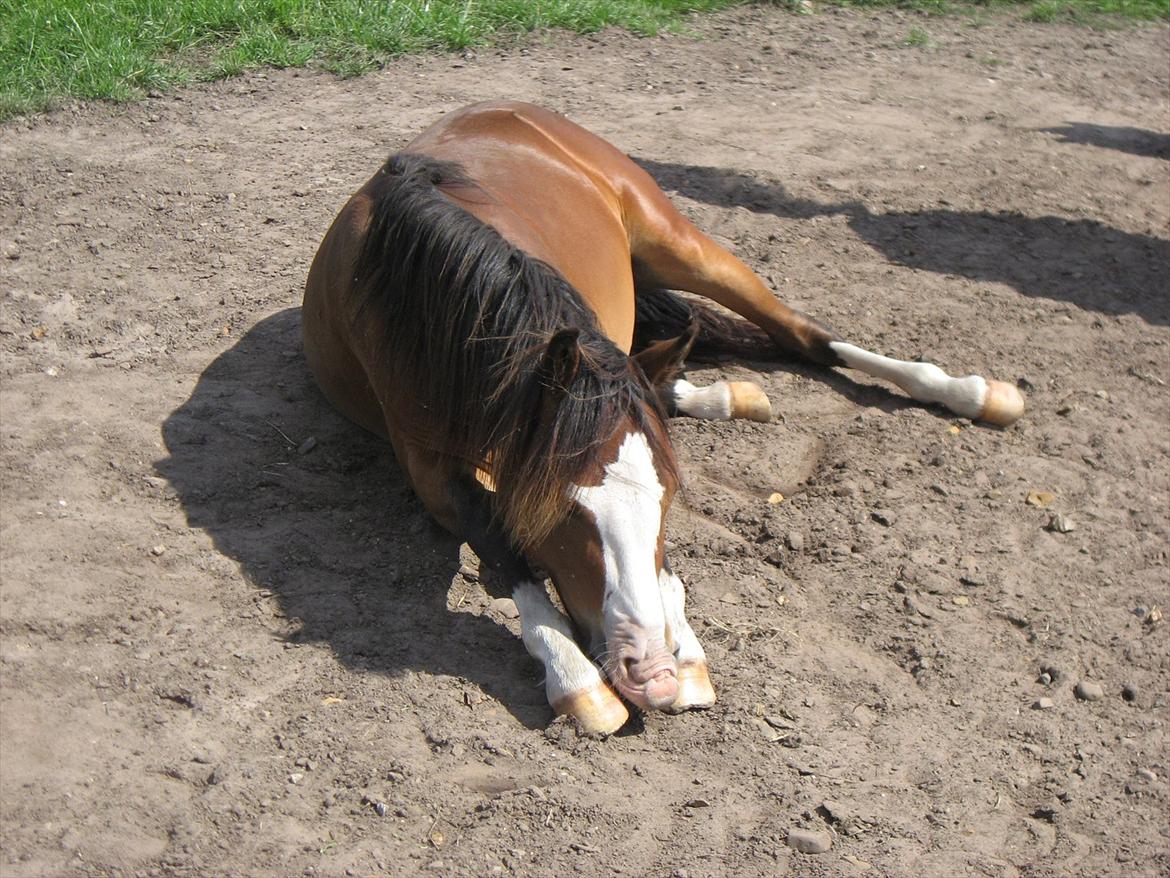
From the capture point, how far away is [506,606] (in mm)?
3705

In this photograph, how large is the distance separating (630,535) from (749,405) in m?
1.82

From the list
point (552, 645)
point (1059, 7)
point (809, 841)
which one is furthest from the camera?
point (1059, 7)

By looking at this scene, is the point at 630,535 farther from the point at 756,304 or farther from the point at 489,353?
the point at 756,304

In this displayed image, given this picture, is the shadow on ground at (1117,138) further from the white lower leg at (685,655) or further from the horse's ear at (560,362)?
the horse's ear at (560,362)

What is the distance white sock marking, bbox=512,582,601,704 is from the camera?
3.24 metres

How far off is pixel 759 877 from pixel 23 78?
232 inches

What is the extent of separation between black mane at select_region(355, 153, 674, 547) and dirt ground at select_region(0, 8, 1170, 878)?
0.55m

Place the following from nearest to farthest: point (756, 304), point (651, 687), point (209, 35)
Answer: point (651, 687), point (756, 304), point (209, 35)

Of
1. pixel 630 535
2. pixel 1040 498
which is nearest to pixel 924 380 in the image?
pixel 1040 498

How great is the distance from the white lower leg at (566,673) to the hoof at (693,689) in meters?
0.16

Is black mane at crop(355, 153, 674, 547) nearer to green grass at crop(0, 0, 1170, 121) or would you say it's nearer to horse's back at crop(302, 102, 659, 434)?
horse's back at crop(302, 102, 659, 434)

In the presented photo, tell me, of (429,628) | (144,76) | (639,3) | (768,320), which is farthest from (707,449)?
(639,3)

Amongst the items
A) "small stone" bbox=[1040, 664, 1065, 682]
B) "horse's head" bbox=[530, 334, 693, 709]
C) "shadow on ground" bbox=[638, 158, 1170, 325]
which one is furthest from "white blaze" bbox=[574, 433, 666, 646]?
"shadow on ground" bbox=[638, 158, 1170, 325]

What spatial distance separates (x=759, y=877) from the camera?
2908 millimetres
